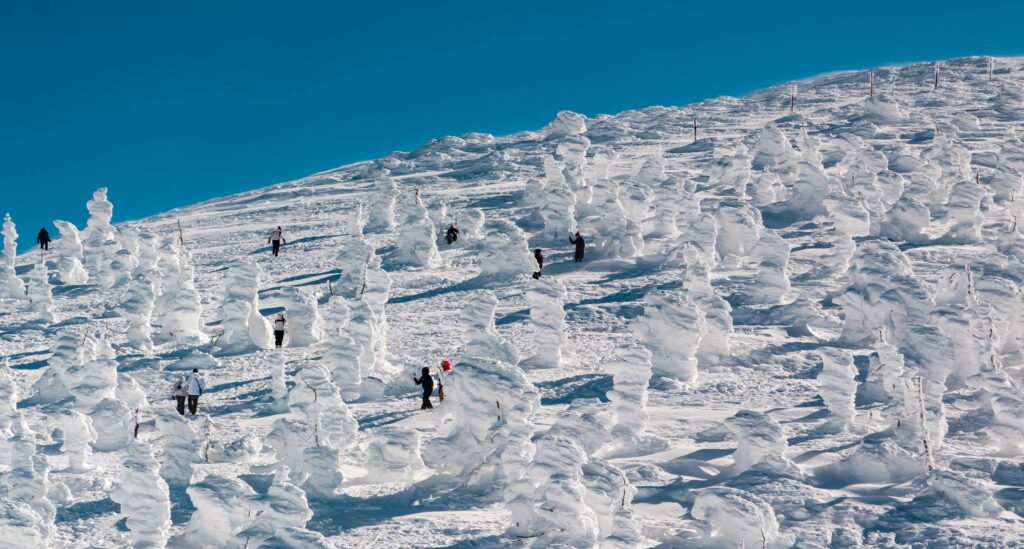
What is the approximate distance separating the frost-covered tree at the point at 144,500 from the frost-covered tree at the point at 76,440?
3616mm

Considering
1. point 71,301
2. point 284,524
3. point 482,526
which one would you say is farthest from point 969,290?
point 71,301

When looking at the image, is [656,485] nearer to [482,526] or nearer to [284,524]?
[482,526]

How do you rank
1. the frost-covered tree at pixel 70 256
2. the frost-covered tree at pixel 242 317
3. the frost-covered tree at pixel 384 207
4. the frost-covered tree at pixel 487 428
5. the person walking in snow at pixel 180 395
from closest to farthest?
1. the frost-covered tree at pixel 487 428
2. the person walking in snow at pixel 180 395
3. the frost-covered tree at pixel 242 317
4. the frost-covered tree at pixel 70 256
5. the frost-covered tree at pixel 384 207

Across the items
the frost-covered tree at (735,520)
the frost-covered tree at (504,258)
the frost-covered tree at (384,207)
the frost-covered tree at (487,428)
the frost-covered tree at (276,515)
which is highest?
the frost-covered tree at (384,207)

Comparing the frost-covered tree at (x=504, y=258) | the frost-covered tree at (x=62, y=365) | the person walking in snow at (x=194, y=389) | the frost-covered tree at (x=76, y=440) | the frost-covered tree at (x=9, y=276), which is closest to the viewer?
the frost-covered tree at (x=76, y=440)

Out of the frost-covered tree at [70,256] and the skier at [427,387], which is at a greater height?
the frost-covered tree at [70,256]

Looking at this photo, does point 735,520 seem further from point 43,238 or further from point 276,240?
point 43,238

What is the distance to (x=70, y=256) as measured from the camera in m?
42.4

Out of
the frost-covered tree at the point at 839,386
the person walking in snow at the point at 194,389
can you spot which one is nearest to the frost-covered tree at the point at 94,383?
the person walking in snow at the point at 194,389

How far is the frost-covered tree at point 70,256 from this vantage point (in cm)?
4172

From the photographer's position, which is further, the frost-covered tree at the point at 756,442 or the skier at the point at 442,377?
the skier at the point at 442,377

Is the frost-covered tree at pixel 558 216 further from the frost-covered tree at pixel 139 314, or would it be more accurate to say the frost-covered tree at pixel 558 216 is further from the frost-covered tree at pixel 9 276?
the frost-covered tree at pixel 9 276

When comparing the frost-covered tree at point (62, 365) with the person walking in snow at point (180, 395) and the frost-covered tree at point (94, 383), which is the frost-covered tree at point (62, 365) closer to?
the frost-covered tree at point (94, 383)

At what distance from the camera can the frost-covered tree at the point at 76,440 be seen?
21109 millimetres
